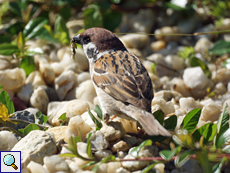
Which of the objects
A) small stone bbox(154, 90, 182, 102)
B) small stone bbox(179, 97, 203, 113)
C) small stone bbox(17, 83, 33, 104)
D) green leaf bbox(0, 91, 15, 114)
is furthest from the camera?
small stone bbox(17, 83, 33, 104)

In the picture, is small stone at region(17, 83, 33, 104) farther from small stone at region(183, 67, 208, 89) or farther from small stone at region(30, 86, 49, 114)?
small stone at region(183, 67, 208, 89)

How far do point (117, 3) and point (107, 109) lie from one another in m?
2.66

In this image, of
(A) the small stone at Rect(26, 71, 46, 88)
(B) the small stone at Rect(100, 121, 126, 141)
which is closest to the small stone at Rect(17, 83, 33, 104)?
(A) the small stone at Rect(26, 71, 46, 88)

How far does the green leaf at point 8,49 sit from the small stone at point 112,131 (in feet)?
5.73

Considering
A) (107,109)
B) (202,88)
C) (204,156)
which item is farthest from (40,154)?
(202,88)

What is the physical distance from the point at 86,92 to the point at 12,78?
0.77m

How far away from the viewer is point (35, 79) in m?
3.37

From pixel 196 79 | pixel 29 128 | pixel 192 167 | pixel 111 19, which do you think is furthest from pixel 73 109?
pixel 111 19

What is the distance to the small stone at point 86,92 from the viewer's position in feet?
10.4

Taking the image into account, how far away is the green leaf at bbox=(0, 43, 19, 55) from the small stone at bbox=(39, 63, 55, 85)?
343 mm

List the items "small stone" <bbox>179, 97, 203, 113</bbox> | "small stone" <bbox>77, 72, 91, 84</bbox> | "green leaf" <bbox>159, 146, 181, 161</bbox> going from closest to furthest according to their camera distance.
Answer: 1. "green leaf" <bbox>159, 146, 181, 161</bbox>
2. "small stone" <bbox>179, 97, 203, 113</bbox>
3. "small stone" <bbox>77, 72, 91, 84</bbox>

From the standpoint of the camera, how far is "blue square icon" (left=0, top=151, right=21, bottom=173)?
1927mm

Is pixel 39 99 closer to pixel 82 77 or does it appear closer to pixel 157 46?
pixel 82 77

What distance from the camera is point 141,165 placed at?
1881mm
